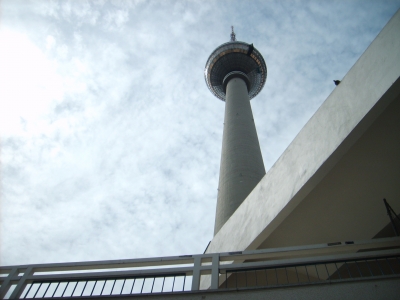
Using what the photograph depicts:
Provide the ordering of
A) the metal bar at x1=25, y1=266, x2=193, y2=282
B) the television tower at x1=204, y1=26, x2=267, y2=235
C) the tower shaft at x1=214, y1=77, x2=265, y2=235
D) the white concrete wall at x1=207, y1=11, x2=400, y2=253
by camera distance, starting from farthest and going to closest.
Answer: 1. the television tower at x1=204, y1=26, x2=267, y2=235
2. the tower shaft at x1=214, y1=77, x2=265, y2=235
3. the metal bar at x1=25, y1=266, x2=193, y2=282
4. the white concrete wall at x1=207, y1=11, x2=400, y2=253

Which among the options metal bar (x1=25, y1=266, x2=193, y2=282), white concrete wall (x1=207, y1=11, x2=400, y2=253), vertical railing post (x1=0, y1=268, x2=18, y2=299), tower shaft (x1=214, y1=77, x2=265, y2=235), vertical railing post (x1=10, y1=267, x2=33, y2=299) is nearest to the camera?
white concrete wall (x1=207, y1=11, x2=400, y2=253)

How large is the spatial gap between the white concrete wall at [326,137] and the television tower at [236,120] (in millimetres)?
8401

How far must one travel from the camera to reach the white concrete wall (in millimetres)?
5293

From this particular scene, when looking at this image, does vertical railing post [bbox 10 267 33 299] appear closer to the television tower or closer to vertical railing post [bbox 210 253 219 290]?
vertical railing post [bbox 210 253 219 290]

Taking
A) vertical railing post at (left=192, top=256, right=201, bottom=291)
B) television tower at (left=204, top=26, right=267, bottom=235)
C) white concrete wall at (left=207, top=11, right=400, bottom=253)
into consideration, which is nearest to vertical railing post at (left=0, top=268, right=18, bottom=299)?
vertical railing post at (left=192, top=256, right=201, bottom=291)

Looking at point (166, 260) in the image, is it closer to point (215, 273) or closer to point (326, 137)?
point (215, 273)

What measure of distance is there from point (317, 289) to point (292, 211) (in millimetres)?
2230

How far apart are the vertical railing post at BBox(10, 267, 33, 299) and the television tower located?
32.7 feet

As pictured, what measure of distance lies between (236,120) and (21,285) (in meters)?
17.7

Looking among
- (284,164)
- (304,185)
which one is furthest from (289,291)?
(284,164)

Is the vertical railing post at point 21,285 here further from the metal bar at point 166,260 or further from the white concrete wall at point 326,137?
the white concrete wall at point 326,137

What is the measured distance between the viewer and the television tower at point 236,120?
16.7m

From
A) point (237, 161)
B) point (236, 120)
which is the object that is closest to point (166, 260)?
point (237, 161)

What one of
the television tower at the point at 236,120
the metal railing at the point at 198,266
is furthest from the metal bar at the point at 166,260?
the television tower at the point at 236,120
